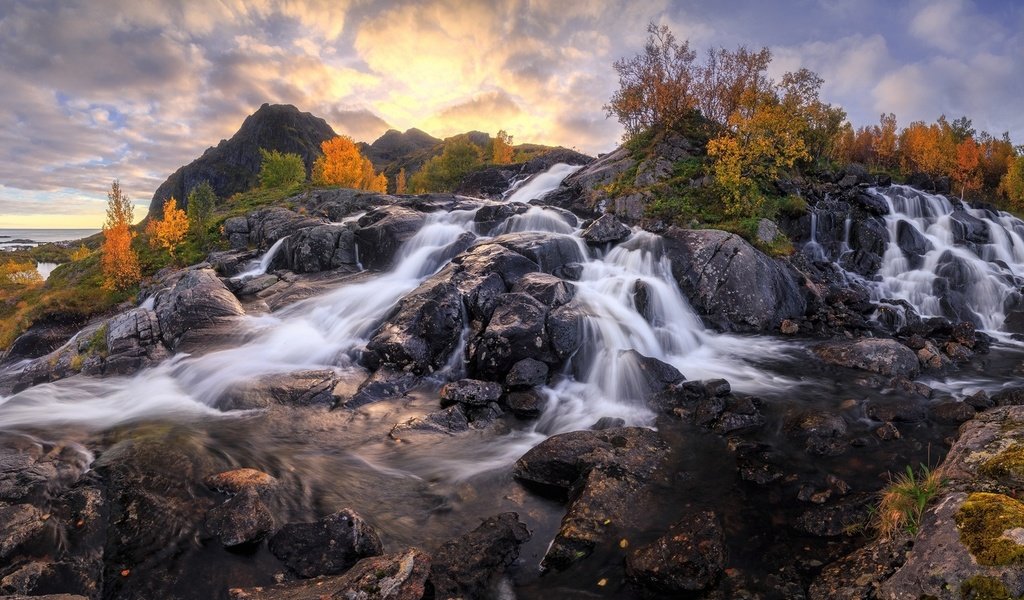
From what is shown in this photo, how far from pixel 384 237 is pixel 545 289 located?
Answer: 591 inches

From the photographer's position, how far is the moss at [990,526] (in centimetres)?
425

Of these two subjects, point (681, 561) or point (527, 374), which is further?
point (527, 374)

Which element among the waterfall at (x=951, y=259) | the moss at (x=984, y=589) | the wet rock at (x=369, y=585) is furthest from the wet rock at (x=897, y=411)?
the waterfall at (x=951, y=259)

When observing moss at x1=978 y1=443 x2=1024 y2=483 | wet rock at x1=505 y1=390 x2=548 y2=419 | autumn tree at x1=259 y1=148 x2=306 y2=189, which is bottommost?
wet rock at x1=505 y1=390 x2=548 y2=419

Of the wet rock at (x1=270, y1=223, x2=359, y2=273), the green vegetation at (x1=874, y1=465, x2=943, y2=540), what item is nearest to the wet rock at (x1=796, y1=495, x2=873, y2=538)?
the green vegetation at (x1=874, y1=465, x2=943, y2=540)

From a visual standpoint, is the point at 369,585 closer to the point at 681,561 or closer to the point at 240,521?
the point at 240,521

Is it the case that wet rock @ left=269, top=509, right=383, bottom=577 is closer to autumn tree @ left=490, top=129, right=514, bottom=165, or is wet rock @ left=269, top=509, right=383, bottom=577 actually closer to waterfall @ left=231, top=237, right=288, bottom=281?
waterfall @ left=231, top=237, right=288, bottom=281

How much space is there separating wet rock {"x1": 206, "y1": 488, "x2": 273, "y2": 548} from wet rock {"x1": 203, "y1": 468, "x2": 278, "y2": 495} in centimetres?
46

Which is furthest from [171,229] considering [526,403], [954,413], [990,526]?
[954,413]

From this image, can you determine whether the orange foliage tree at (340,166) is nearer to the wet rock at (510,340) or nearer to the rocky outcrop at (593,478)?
the wet rock at (510,340)

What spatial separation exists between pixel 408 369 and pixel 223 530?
8.27 m

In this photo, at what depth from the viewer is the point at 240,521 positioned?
731cm

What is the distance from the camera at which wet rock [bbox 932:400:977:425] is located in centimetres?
1150

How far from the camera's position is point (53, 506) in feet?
24.9
